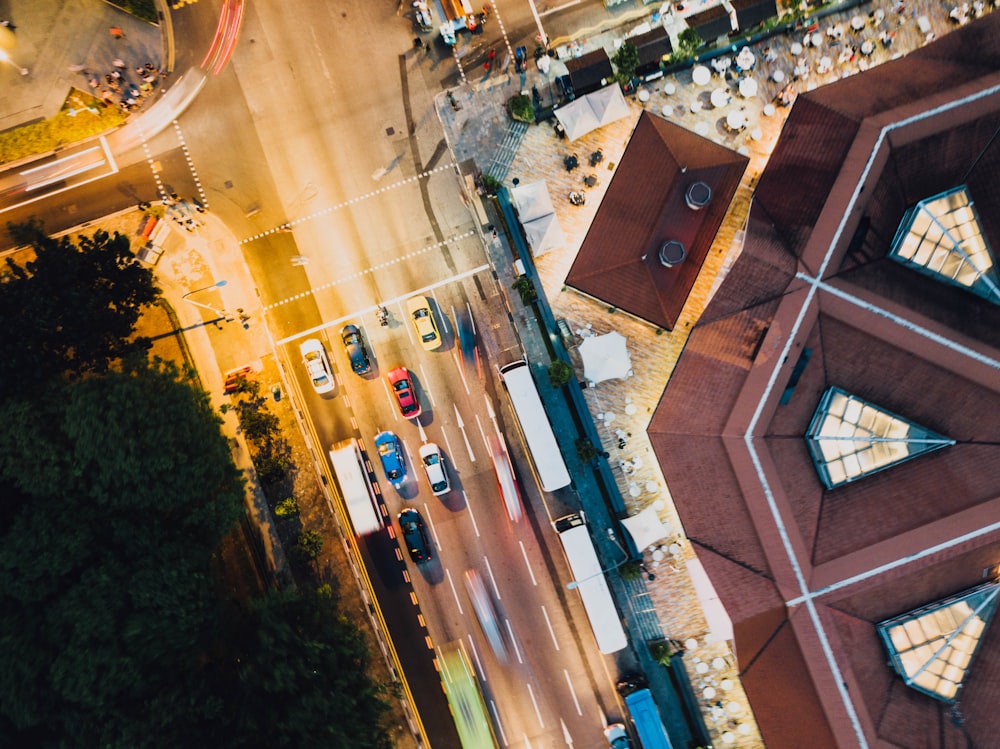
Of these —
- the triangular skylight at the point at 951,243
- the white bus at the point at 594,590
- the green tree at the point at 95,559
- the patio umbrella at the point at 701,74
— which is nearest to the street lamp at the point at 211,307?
the green tree at the point at 95,559

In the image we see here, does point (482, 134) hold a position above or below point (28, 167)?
below

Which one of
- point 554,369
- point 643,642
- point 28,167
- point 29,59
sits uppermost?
point 29,59

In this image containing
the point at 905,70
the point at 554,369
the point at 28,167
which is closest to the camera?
the point at 905,70

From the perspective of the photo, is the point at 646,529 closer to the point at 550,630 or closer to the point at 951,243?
the point at 550,630

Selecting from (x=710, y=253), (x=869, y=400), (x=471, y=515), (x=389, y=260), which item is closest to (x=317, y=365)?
(x=389, y=260)

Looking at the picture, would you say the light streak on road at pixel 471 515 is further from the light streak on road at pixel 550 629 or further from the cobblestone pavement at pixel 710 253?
the cobblestone pavement at pixel 710 253

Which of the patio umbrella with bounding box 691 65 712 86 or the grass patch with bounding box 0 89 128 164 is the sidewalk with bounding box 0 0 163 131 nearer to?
the grass patch with bounding box 0 89 128 164

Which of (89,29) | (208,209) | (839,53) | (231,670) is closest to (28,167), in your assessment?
(89,29)

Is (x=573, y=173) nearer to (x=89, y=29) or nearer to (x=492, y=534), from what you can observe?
(x=492, y=534)
